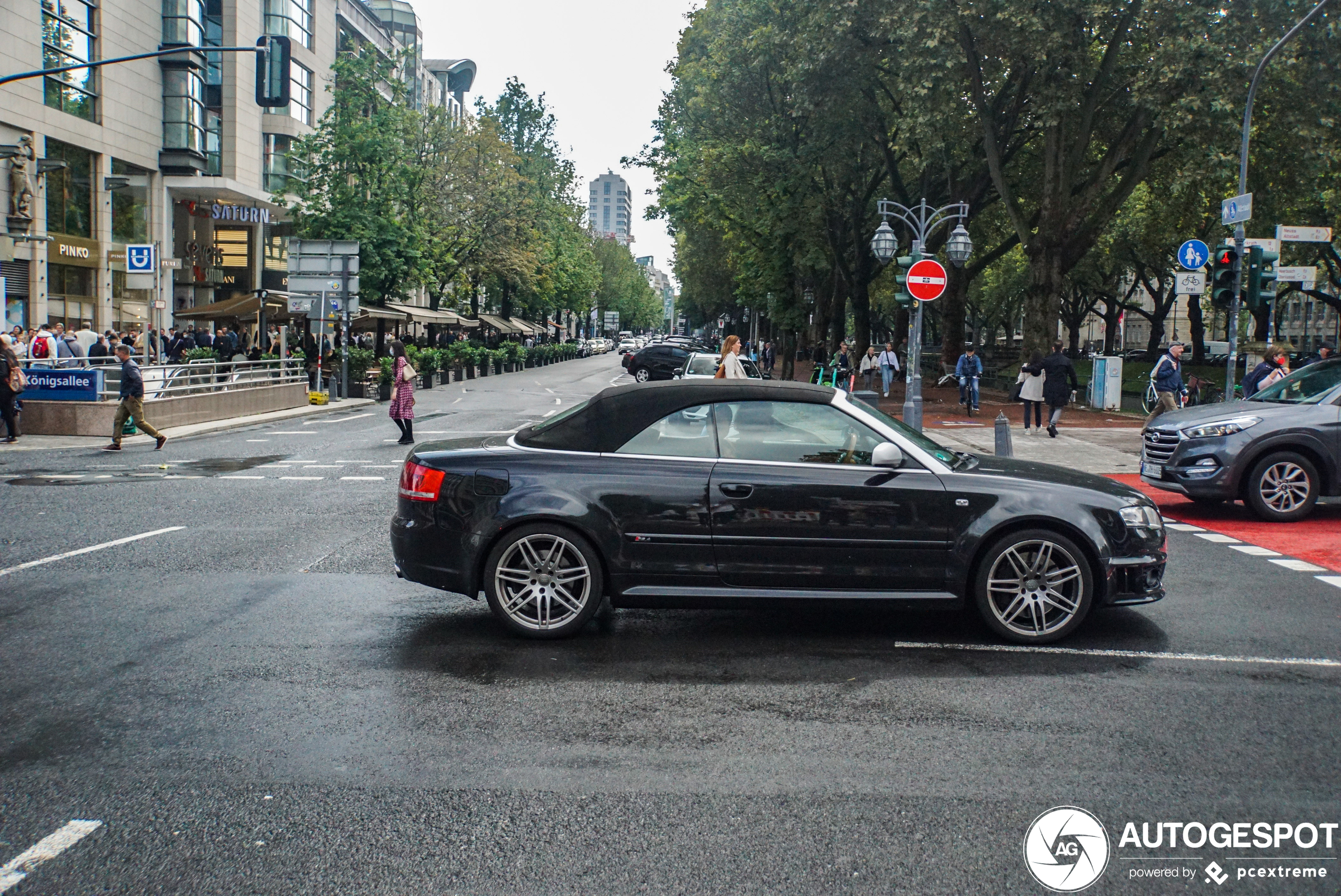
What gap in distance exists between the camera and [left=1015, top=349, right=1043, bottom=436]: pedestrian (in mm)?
21844

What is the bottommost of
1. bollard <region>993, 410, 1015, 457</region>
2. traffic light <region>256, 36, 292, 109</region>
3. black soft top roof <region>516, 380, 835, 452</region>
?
bollard <region>993, 410, 1015, 457</region>

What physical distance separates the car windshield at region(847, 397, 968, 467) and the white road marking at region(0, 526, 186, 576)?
6191 mm

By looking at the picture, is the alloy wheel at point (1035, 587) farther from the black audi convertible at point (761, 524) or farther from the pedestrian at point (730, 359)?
the pedestrian at point (730, 359)

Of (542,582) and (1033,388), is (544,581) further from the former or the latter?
(1033,388)

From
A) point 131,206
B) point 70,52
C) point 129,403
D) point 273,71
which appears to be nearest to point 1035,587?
point 273,71

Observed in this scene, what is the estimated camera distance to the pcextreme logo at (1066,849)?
359 centimetres

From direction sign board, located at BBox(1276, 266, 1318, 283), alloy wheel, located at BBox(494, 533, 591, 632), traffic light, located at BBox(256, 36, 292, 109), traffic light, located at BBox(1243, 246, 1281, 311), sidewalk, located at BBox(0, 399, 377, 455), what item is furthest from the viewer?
direction sign board, located at BBox(1276, 266, 1318, 283)

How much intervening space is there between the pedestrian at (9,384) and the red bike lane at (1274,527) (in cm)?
1652

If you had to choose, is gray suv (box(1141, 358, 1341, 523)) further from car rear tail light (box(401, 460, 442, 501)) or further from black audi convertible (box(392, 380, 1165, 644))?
car rear tail light (box(401, 460, 442, 501))

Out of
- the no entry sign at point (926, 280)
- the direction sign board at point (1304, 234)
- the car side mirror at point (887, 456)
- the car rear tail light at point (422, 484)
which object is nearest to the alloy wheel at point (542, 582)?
the car rear tail light at point (422, 484)

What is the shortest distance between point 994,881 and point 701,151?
3906 centimetres

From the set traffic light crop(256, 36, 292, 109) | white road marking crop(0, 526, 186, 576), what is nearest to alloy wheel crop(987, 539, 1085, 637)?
white road marking crop(0, 526, 186, 576)

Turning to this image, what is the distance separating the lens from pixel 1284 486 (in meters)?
11.7

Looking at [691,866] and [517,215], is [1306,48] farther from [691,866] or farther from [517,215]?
[517,215]
